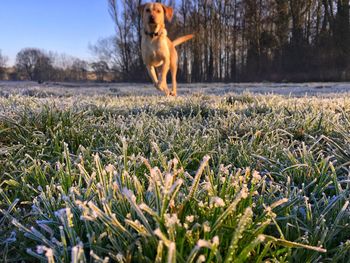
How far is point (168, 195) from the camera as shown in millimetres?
833

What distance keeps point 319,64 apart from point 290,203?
25275mm

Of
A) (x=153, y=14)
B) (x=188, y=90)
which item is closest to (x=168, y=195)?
(x=153, y=14)

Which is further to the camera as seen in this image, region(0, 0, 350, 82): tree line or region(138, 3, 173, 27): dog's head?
region(0, 0, 350, 82): tree line

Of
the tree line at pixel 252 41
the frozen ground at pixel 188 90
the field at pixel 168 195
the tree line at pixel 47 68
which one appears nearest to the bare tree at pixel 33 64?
the tree line at pixel 47 68

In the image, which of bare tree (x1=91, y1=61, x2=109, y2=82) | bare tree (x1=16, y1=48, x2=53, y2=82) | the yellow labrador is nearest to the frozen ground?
the yellow labrador

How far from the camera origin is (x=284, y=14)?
26.2 metres

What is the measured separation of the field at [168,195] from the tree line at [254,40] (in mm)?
22978

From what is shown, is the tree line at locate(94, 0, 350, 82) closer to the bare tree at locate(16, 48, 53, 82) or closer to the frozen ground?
the frozen ground

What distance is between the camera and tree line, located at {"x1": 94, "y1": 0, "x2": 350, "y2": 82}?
76.4 ft

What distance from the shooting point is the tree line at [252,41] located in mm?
23344

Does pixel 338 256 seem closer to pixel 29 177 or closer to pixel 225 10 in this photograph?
pixel 29 177

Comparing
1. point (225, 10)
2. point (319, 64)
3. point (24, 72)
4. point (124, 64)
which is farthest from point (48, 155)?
point (24, 72)

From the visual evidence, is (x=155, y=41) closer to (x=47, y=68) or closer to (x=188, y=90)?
(x=188, y=90)

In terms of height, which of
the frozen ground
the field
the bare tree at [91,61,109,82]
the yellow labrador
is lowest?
the field
